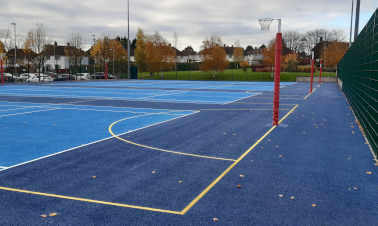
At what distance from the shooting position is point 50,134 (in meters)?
11.4

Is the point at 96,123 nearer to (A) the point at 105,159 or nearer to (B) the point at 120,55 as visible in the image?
(A) the point at 105,159

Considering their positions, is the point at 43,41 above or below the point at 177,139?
above

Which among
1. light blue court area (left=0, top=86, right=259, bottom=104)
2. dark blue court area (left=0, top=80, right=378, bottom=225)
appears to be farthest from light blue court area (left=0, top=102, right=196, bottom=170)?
light blue court area (left=0, top=86, right=259, bottom=104)

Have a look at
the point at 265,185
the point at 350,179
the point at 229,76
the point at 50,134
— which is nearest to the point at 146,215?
the point at 265,185

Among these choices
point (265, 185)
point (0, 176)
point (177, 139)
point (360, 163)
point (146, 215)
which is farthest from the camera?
point (177, 139)

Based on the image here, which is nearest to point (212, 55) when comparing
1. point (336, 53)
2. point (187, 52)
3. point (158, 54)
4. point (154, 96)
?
point (158, 54)

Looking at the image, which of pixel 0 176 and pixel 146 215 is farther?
pixel 0 176

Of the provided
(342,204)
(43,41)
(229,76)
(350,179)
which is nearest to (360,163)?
(350,179)

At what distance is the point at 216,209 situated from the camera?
215 inches

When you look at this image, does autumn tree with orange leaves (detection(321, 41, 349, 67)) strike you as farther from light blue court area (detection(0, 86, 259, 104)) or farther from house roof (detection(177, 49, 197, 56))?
house roof (detection(177, 49, 197, 56))

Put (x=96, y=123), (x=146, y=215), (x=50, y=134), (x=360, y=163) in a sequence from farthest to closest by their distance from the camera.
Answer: (x=96, y=123) → (x=50, y=134) → (x=360, y=163) → (x=146, y=215)

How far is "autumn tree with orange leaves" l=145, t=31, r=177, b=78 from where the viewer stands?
68.7 metres

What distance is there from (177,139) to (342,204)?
5.84m

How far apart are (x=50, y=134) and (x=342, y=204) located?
367 inches
